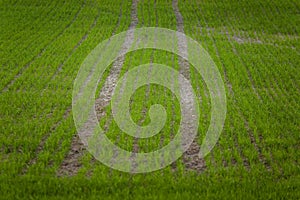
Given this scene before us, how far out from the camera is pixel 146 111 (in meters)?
7.88

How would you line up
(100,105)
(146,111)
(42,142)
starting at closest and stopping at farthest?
(42,142) < (146,111) < (100,105)

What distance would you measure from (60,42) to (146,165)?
867 cm

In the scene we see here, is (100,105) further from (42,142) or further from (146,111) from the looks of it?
(42,142)

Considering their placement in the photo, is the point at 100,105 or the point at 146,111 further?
the point at 100,105

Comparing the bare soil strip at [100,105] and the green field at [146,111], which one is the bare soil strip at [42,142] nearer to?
the green field at [146,111]

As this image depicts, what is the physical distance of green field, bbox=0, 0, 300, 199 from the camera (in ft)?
16.9

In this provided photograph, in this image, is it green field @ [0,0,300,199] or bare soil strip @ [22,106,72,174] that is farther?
bare soil strip @ [22,106,72,174]

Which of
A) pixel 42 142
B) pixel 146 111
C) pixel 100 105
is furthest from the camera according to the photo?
pixel 100 105

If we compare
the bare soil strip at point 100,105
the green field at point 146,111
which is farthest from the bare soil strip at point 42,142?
the bare soil strip at point 100,105

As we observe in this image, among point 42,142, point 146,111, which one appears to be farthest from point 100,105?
point 42,142

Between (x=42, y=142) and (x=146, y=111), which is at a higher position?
(x=42, y=142)

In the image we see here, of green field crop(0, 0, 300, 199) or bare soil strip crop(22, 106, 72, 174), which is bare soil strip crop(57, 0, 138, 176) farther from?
bare soil strip crop(22, 106, 72, 174)

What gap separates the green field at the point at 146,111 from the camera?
5.15 meters

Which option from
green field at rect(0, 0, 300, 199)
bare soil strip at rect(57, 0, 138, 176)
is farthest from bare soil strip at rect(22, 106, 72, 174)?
bare soil strip at rect(57, 0, 138, 176)
